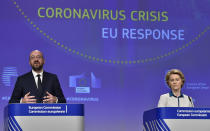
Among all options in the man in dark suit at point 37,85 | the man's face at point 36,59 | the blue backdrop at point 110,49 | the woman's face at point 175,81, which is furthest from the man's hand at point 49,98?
the blue backdrop at point 110,49

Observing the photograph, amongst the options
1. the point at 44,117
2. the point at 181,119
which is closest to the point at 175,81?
the point at 181,119

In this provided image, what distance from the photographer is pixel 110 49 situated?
664 centimetres

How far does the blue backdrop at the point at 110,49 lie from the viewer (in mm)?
6488

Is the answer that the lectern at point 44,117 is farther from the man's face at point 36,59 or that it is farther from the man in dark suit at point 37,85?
the man's face at point 36,59

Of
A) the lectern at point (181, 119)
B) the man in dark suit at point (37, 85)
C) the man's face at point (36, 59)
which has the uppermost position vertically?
the man's face at point (36, 59)

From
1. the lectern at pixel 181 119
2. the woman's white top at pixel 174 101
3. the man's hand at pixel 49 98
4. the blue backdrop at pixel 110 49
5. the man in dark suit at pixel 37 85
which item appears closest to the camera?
the lectern at pixel 181 119

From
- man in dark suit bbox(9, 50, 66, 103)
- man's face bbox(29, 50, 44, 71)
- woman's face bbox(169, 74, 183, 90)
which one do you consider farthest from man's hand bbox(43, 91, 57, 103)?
woman's face bbox(169, 74, 183, 90)

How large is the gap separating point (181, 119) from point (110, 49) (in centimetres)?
229

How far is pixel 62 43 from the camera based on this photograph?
6555mm

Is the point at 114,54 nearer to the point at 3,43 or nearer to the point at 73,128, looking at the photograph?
Result: the point at 3,43

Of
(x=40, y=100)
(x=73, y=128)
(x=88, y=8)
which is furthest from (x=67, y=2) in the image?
(x=73, y=128)

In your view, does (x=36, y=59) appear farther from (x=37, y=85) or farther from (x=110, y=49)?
(x=110, y=49)

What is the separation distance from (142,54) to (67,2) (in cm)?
122

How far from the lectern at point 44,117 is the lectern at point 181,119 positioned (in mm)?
741
